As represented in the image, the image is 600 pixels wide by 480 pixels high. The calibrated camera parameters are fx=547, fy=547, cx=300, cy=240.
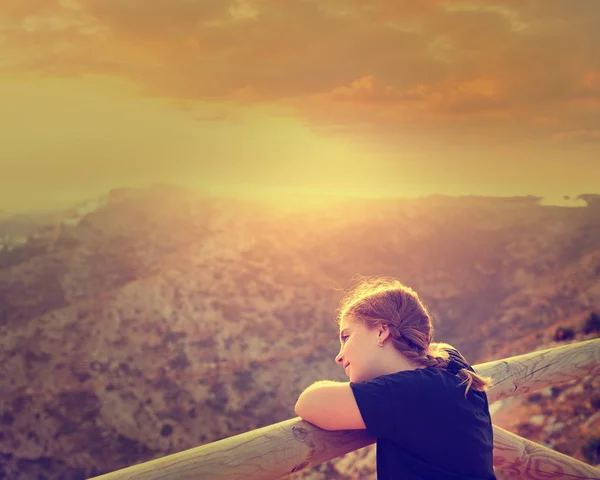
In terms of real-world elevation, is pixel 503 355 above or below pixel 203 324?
below

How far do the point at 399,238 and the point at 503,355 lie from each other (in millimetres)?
2018

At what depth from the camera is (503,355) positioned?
6.44 m

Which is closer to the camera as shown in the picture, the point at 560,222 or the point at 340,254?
the point at 340,254

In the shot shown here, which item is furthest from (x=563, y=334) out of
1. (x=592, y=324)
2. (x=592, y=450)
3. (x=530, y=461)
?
(x=530, y=461)

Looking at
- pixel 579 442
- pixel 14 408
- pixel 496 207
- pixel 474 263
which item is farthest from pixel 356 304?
pixel 496 207

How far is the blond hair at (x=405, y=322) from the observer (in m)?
1.61

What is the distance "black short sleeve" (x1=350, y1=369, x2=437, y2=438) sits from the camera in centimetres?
143

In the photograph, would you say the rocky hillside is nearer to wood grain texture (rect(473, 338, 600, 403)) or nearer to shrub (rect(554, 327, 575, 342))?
shrub (rect(554, 327, 575, 342))

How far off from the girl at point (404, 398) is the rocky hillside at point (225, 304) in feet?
12.1

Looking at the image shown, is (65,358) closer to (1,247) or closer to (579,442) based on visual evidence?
(1,247)

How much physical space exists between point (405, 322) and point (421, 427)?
31 centimetres

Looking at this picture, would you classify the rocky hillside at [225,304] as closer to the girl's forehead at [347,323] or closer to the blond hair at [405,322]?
the blond hair at [405,322]

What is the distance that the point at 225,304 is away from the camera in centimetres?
630

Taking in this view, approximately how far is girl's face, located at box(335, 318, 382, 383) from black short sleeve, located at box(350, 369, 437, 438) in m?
0.14
